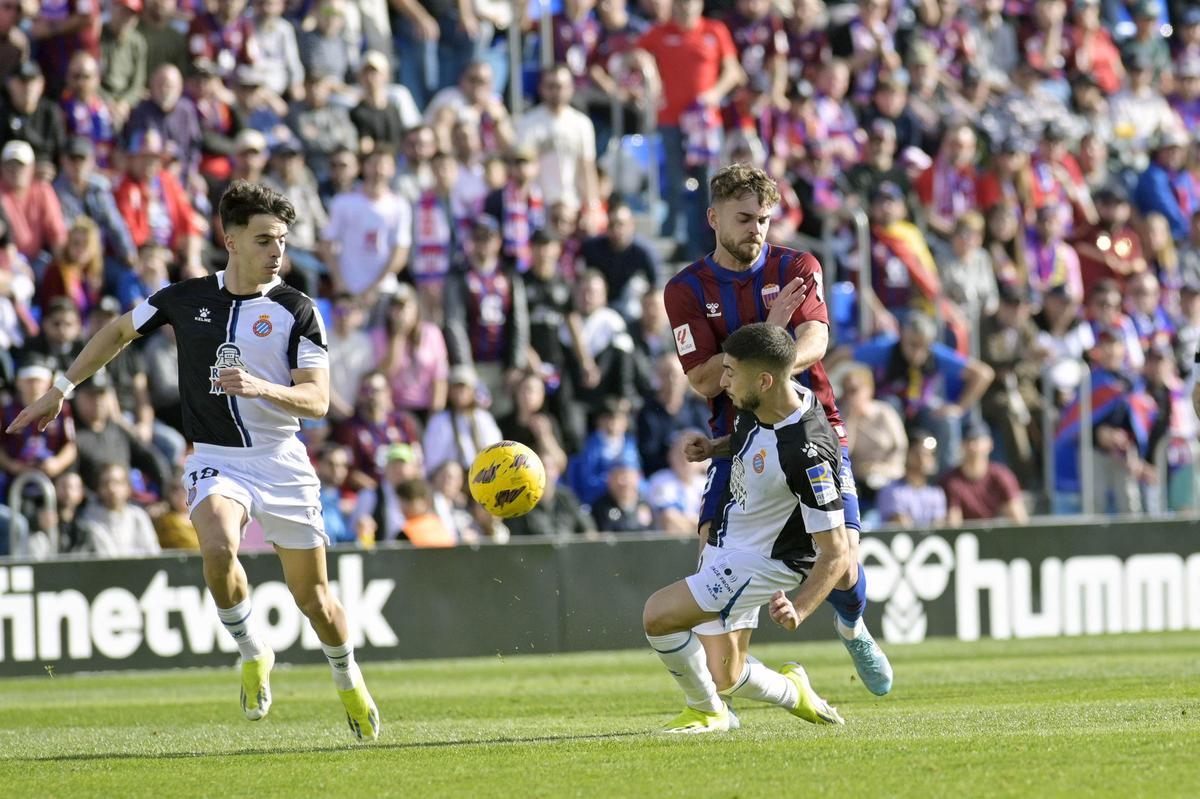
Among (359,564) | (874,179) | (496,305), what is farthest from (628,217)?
(359,564)

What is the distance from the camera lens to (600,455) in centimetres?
1661

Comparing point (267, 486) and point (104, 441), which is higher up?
point (104, 441)

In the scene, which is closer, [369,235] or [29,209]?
[29,209]

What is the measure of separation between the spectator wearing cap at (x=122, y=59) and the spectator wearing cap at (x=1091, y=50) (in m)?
11.7

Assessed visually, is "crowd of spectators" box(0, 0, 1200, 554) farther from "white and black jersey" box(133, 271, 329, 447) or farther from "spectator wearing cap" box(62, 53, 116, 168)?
"white and black jersey" box(133, 271, 329, 447)

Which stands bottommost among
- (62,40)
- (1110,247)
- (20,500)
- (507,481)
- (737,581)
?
(737,581)

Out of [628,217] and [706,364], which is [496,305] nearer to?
[628,217]

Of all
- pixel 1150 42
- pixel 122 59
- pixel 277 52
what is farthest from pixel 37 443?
pixel 1150 42

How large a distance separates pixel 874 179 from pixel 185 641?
29.3ft

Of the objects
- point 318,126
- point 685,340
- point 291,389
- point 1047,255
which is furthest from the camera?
point 1047,255

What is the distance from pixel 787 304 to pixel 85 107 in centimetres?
978

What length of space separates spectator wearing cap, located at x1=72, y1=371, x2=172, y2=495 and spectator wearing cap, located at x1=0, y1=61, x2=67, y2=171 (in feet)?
7.74

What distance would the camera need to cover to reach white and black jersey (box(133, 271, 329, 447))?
Result: 8.88 m

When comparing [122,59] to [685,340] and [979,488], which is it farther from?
[685,340]
